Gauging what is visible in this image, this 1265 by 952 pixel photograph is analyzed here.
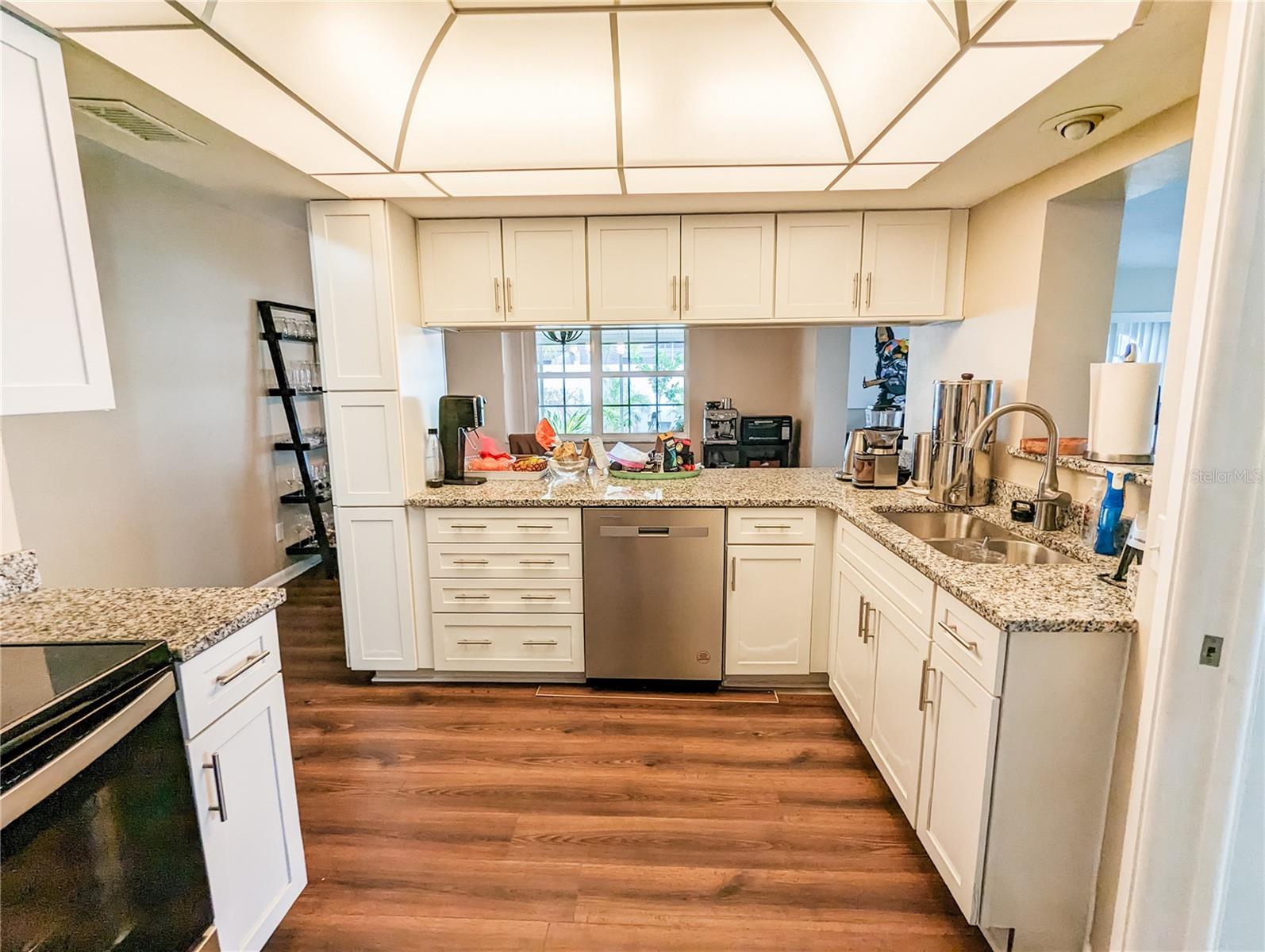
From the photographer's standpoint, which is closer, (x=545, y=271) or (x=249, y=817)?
(x=249, y=817)

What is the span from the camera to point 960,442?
2.33 metres

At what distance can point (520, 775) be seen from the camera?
83.2 inches

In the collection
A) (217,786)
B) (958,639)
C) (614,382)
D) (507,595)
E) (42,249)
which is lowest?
(507,595)

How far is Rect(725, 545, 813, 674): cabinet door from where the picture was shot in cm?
256

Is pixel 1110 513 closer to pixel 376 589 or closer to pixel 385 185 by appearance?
pixel 385 185

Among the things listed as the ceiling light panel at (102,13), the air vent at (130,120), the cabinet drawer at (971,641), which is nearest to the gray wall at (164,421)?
the air vent at (130,120)

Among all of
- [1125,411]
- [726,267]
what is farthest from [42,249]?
[1125,411]

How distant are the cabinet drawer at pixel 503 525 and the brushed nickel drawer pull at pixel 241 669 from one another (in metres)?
1.24

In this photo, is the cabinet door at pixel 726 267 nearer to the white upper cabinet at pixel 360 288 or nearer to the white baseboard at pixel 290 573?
the white upper cabinet at pixel 360 288

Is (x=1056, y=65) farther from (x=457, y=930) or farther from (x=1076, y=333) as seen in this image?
(x=457, y=930)

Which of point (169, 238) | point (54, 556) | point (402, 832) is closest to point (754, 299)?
point (402, 832)

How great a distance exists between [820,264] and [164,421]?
11.2ft

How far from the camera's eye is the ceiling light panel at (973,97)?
4.11 ft

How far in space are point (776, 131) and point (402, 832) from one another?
2415 mm
